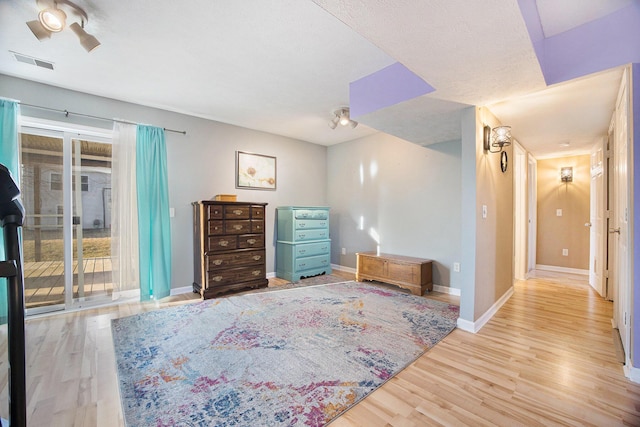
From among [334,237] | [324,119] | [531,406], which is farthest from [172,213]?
[531,406]

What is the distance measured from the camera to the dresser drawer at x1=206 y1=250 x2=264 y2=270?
3595mm

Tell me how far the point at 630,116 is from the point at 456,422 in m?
2.28

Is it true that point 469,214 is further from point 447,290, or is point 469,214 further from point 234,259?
point 234,259

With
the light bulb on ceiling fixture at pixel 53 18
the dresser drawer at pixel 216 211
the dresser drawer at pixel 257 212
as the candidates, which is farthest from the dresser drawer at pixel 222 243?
the light bulb on ceiling fixture at pixel 53 18

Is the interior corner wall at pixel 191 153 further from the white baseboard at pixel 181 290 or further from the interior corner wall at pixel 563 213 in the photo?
the interior corner wall at pixel 563 213

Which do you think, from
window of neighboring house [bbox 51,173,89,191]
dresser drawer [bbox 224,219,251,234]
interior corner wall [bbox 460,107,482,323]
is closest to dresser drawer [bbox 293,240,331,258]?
dresser drawer [bbox 224,219,251,234]

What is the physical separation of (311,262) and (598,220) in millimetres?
→ 4180

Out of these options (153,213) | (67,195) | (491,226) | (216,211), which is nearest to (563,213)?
(491,226)

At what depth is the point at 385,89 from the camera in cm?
262

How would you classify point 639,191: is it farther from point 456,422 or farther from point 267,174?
point 267,174

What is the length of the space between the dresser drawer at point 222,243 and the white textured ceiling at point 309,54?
1.76 m

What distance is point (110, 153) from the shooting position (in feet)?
11.2

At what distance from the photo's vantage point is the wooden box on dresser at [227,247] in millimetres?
3580

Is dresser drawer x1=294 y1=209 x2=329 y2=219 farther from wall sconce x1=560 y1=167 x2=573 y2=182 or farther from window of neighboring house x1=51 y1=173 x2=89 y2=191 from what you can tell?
wall sconce x1=560 y1=167 x2=573 y2=182
